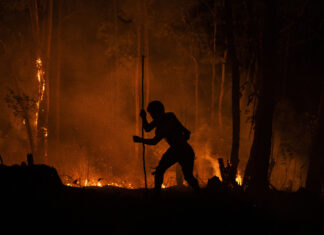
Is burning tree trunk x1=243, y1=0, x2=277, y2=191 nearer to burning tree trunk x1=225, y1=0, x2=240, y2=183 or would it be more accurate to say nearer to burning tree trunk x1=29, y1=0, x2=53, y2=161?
burning tree trunk x1=225, y1=0, x2=240, y2=183

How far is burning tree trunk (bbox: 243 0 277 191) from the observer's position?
335 inches

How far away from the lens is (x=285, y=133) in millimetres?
19250

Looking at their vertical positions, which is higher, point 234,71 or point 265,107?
point 234,71

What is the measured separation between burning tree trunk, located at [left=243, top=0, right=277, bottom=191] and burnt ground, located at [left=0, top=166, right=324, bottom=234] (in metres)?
3.14

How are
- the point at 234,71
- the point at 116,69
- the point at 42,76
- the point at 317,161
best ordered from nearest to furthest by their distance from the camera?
1. the point at 317,161
2. the point at 234,71
3. the point at 42,76
4. the point at 116,69

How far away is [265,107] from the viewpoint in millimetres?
8570

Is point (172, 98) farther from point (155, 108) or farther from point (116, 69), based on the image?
point (155, 108)

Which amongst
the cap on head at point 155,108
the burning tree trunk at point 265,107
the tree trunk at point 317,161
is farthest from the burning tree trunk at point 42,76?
the cap on head at point 155,108

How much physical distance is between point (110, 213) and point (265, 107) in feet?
17.6

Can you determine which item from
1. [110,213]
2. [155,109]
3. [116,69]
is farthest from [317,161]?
[116,69]

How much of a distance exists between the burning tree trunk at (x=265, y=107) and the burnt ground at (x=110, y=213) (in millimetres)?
3140

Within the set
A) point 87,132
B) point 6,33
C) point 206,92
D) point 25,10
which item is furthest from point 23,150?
point 206,92

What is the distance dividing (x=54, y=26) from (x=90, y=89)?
4854mm

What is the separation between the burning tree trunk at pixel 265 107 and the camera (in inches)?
335
